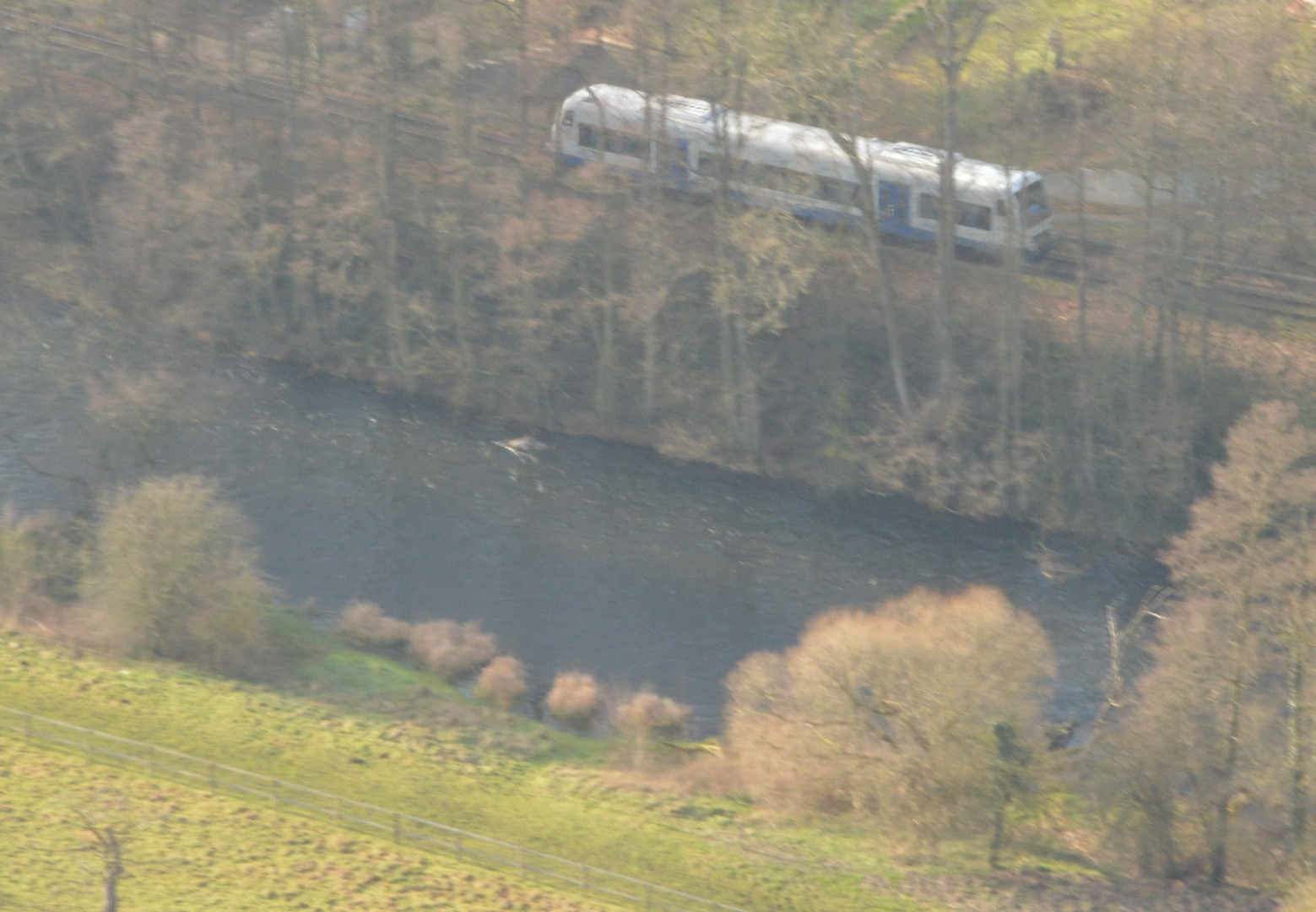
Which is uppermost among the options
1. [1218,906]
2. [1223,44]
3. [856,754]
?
[1223,44]

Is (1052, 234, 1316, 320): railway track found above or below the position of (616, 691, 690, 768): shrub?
above

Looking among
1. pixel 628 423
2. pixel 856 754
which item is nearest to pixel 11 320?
pixel 628 423

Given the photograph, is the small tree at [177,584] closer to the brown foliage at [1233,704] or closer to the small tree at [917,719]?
the small tree at [917,719]

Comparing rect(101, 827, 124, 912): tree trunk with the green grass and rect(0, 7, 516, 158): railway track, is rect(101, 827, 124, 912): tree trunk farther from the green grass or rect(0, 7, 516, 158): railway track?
rect(0, 7, 516, 158): railway track

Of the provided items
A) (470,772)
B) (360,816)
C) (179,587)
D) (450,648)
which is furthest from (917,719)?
(179,587)

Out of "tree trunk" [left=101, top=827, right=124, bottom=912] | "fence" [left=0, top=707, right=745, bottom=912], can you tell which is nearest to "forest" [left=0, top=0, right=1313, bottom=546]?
"fence" [left=0, top=707, right=745, bottom=912]

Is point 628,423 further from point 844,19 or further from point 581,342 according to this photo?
point 844,19

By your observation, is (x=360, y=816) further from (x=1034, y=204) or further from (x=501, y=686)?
(x=1034, y=204)
